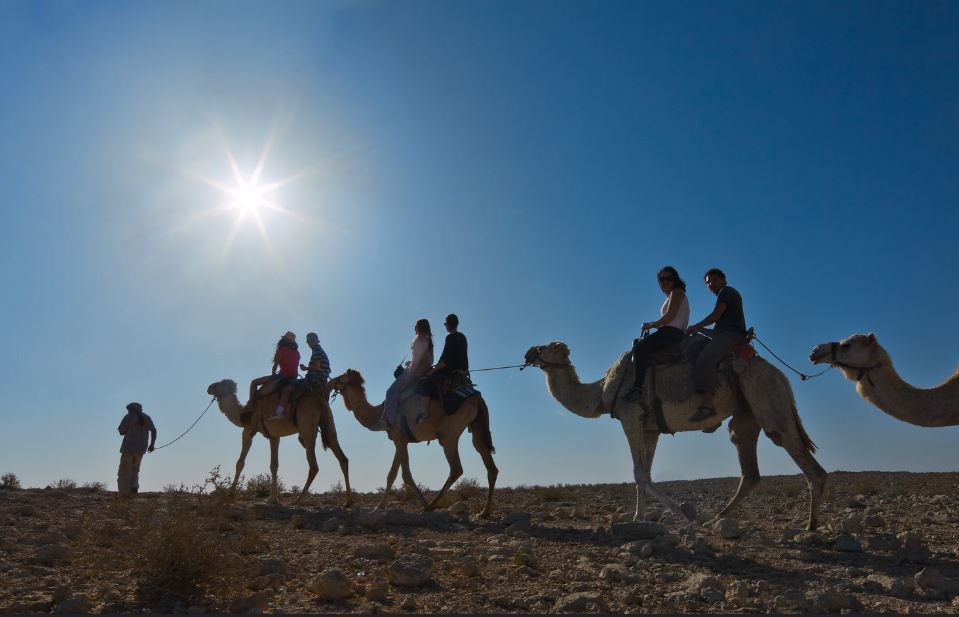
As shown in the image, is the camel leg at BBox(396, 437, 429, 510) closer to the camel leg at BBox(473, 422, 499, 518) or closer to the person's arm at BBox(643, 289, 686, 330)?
the camel leg at BBox(473, 422, 499, 518)

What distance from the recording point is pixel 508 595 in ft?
17.8

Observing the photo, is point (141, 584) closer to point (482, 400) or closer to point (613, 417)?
point (613, 417)

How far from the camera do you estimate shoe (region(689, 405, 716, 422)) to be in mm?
9336

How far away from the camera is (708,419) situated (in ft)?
31.1

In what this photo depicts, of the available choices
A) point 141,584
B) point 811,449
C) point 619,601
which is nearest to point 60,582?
point 141,584

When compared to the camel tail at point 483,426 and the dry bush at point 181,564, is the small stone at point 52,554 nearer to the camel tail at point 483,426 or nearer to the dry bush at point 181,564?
the dry bush at point 181,564

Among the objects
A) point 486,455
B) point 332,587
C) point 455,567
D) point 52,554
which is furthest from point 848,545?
point 52,554

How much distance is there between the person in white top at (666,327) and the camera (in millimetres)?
9672

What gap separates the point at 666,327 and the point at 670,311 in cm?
27

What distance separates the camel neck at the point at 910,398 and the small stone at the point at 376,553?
606 cm

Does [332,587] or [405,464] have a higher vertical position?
[405,464]

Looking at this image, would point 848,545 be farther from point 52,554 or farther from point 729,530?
point 52,554

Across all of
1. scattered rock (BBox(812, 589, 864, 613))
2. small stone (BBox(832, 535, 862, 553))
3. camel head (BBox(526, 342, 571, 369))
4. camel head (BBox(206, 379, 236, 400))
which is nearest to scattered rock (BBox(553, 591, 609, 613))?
scattered rock (BBox(812, 589, 864, 613))

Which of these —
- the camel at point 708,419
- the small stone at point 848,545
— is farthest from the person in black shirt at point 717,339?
the small stone at point 848,545
